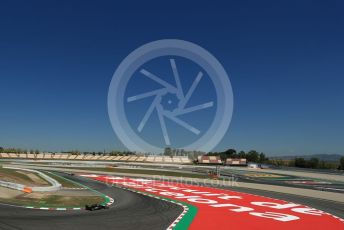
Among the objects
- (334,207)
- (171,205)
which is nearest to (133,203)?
(171,205)

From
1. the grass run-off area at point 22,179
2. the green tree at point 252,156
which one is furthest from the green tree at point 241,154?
the grass run-off area at point 22,179

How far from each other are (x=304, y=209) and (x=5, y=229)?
19565 millimetres

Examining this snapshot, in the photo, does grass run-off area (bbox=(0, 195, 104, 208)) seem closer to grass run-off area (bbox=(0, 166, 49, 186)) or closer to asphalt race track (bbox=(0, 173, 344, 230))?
asphalt race track (bbox=(0, 173, 344, 230))

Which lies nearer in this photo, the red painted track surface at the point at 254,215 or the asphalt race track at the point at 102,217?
the asphalt race track at the point at 102,217

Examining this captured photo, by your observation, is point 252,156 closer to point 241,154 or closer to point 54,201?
point 241,154

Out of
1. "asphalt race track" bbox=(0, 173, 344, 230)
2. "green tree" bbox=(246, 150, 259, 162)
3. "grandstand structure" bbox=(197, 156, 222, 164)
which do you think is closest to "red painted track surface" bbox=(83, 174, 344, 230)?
"asphalt race track" bbox=(0, 173, 344, 230)

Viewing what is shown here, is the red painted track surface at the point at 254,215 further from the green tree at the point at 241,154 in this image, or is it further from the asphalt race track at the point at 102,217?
the green tree at the point at 241,154

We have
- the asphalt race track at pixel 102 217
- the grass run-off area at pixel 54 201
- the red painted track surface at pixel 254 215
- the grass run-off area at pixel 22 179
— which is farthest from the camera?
the grass run-off area at pixel 22 179

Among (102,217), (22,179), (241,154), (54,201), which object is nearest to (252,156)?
(241,154)

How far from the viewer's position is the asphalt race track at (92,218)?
17312mm

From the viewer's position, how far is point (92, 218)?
2009 cm

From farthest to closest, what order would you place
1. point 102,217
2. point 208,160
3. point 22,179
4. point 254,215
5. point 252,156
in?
point 252,156, point 208,160, point 22,179, point 254,215, point 102,217

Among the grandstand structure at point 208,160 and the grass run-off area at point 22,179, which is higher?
the grandstand structure at point 208,160

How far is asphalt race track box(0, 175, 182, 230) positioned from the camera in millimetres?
17312
